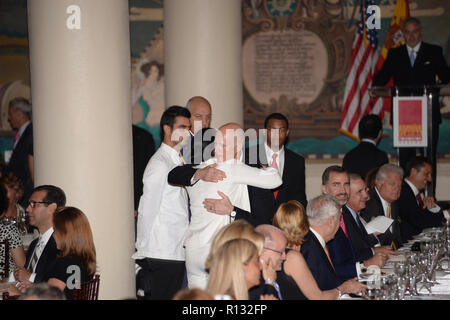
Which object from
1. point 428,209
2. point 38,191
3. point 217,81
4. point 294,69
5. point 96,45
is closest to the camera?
point 38,191

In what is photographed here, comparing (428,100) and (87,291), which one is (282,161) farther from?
(87,291)

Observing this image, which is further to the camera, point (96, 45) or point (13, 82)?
point (13, 82)

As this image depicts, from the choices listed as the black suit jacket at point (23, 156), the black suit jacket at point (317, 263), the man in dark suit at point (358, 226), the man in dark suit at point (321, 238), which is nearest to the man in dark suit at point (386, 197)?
the man in dark suit at point (358, 226)

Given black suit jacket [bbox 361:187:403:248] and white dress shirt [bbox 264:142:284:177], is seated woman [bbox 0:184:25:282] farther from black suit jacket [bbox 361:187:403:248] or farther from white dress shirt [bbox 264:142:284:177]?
black suit jacket [bbox 361:187:403:248]

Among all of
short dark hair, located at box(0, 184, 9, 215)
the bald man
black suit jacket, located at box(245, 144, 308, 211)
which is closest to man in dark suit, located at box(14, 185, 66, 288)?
short dark hair, located at box(0, 184, 9, 215)

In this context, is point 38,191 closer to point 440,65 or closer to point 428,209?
point 428,209

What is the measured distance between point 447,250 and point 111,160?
9.63 ft

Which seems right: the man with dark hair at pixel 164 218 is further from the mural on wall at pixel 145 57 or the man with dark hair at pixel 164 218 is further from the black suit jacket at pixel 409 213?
the mural on wall at pixel 145 57

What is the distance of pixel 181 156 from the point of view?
5145 millimetres

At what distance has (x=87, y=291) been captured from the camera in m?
3.90

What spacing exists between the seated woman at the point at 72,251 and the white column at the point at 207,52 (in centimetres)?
300

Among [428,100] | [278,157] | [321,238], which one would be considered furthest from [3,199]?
[428,100]

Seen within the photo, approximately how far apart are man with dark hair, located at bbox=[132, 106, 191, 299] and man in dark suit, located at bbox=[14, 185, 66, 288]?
2.21ft

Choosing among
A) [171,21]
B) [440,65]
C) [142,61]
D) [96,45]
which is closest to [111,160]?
[96,45]
